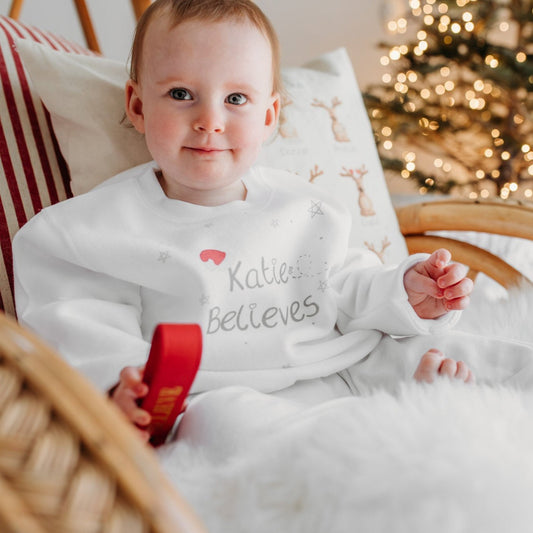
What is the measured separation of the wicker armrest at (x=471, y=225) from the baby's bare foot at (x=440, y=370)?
1.56ft

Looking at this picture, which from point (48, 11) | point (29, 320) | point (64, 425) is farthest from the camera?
point (48, 11)

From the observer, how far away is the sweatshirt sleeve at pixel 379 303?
0.90 m

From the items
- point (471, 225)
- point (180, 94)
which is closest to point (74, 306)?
point (180, 94)

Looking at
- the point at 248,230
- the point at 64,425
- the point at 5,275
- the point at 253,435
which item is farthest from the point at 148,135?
the point at 64,425

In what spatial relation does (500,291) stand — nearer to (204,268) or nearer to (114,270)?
(204,268)

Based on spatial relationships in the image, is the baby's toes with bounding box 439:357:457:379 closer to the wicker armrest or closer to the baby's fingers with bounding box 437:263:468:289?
the baby's fingers with bounding box 437:263:468:289

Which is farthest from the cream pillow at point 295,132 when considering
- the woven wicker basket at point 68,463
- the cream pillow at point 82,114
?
the woven wicker basket at point 68,463

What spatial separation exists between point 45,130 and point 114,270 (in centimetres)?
32

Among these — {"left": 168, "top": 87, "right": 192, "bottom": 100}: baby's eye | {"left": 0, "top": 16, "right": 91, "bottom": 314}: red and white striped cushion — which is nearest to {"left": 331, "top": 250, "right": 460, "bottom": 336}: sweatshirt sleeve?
{"left": 168, "top": 87, "right": 192, "bottom": 100}: baby's eye

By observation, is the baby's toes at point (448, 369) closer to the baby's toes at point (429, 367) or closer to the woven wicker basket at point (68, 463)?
the baby's toes at point (429, 367)

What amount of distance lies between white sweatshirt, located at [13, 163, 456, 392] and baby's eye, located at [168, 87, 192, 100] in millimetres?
133

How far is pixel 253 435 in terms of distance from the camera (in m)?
0.62

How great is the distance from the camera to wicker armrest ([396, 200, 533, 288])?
1160mm

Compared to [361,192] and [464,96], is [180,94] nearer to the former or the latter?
[361,192]
